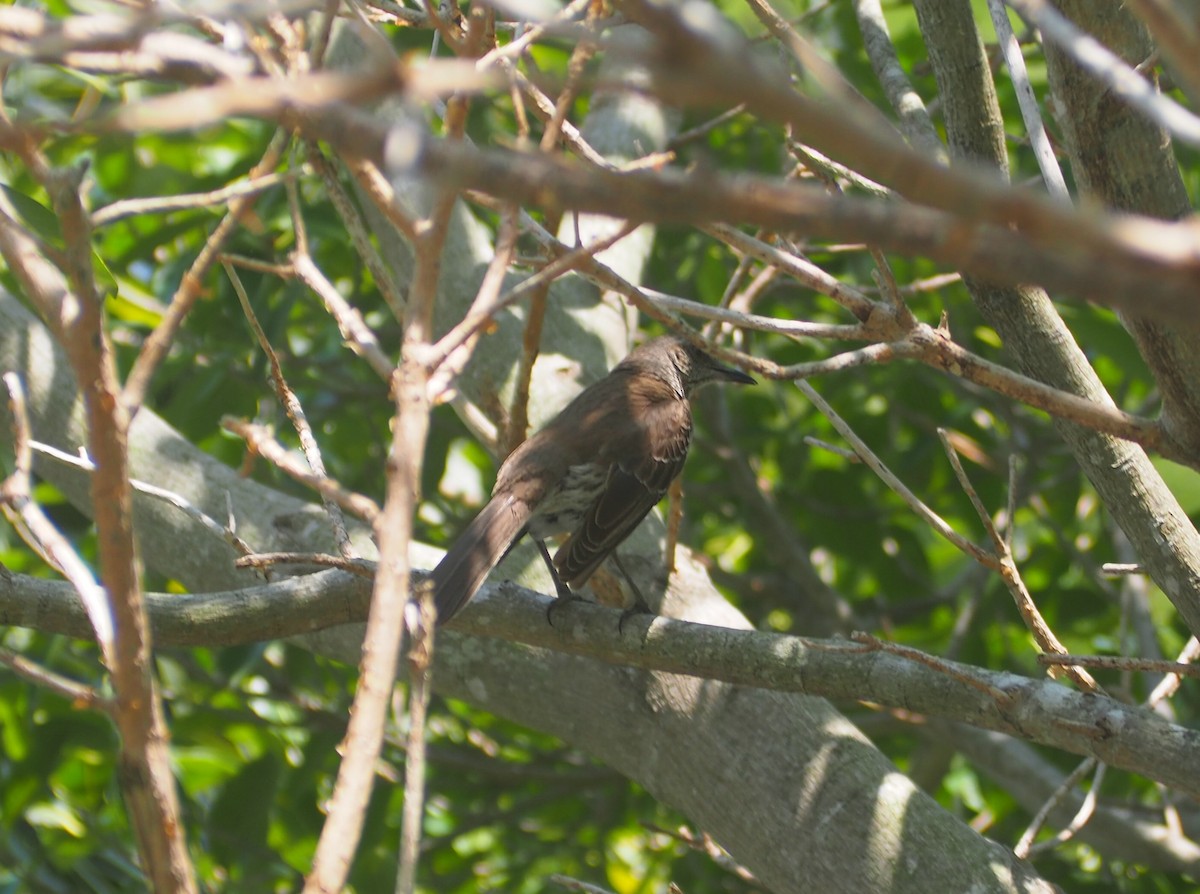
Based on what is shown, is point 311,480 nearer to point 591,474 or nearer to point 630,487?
point 630,487

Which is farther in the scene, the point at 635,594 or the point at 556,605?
the point at 635,594

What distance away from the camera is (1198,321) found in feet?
2.77

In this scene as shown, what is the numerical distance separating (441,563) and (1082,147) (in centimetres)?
205

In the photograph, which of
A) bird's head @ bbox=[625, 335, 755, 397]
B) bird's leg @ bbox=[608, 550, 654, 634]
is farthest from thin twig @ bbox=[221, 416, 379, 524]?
bird's head @ bbox=[625, 335, 755, 397]

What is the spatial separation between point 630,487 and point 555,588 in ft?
1.51

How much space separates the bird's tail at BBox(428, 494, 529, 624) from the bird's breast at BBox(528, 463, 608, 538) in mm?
374

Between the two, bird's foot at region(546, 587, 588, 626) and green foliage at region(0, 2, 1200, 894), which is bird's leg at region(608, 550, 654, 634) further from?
green foliage at region(0, 2, 1200, 894)

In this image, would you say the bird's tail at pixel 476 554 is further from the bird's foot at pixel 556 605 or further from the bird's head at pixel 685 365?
the bird's head at pixel 685 365

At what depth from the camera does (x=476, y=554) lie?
142 inches

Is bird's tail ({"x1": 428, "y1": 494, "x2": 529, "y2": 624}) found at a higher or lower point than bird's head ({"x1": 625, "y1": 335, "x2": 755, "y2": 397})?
lower

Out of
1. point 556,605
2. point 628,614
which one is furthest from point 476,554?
point 628,614

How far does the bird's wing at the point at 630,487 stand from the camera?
13.5 ft

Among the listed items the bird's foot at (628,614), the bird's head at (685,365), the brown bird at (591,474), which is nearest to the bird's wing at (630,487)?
the brown bird at (591,474)

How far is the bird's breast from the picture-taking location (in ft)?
15.3
